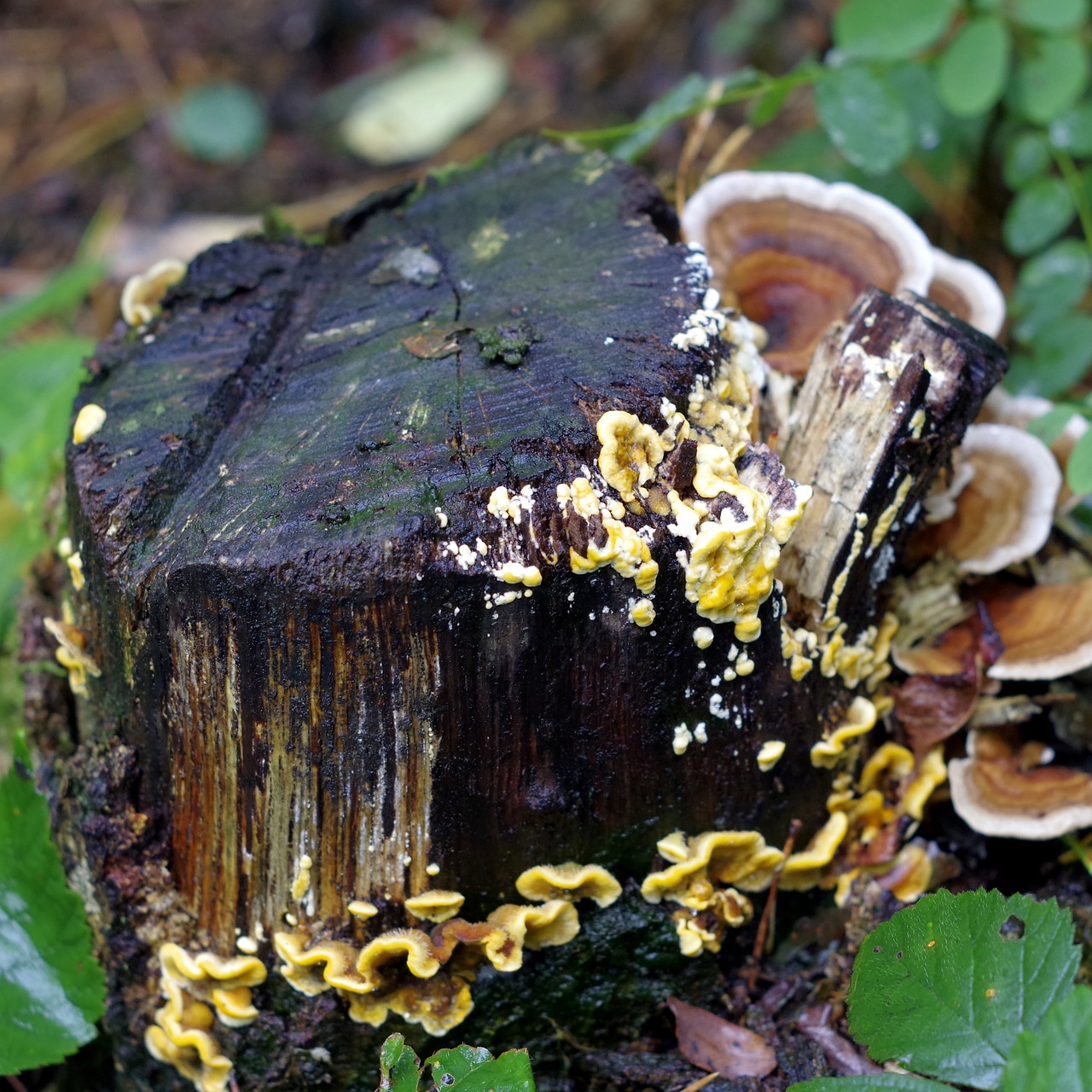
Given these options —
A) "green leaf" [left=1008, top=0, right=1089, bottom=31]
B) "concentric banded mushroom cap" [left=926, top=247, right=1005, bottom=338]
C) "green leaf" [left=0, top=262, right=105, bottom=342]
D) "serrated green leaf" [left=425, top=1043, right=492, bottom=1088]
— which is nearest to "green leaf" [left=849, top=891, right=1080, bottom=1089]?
"serrated green leaf" [left=425, top=1043, right=492, bottom=1088]

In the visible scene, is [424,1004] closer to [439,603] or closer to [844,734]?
[439,603]

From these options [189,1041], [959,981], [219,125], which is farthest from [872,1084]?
[219,125]

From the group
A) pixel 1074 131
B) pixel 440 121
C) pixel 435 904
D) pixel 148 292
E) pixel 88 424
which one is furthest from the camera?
pixel 440 121

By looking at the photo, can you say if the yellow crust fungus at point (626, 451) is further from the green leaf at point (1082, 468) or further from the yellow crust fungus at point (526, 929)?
the green leaf at point (1082, 468)

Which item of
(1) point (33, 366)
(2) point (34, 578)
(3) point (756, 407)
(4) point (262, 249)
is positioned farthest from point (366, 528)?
(1) point (33, 366)

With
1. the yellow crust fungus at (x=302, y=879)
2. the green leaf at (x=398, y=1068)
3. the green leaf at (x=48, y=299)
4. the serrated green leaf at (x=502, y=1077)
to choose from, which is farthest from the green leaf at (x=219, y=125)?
the serrated green leaf at (x=502, y=1077)

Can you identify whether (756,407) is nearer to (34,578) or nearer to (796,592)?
(796,592)
